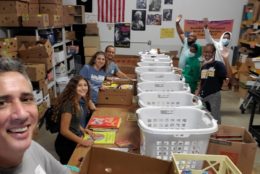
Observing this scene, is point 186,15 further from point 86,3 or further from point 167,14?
point 86,3

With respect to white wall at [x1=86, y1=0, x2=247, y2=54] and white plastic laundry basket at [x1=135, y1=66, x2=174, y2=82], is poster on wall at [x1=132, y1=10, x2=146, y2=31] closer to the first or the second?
white wall at [x1=86, y1=0, x2=247, y2=54]

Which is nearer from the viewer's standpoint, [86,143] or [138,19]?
[86,143]

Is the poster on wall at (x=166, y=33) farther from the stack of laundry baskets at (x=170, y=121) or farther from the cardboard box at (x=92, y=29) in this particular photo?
the stack of laundry baskets at (x=170, y=121)

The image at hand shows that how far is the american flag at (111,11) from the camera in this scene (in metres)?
6.13

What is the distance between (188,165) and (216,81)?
2134mm

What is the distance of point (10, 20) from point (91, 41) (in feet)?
7.73

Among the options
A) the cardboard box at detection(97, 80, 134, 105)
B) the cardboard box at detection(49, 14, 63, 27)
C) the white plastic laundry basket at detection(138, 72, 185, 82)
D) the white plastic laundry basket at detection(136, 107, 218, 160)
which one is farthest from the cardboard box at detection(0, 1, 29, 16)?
the white plastic laundry basket at detection(136, 107, 218, 160)

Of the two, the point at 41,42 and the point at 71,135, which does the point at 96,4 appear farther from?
the point at 71,135

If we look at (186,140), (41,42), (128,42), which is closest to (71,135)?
(186,140)

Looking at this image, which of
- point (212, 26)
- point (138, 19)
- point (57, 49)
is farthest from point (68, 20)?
point (212, 26)

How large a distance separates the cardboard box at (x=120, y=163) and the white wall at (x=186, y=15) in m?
5.28

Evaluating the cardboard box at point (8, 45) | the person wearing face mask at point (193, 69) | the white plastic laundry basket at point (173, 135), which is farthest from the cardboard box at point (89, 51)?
the white plastic laundry basket at point (173, 135)

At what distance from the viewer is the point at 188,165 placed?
132cm

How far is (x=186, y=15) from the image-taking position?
242 inches
